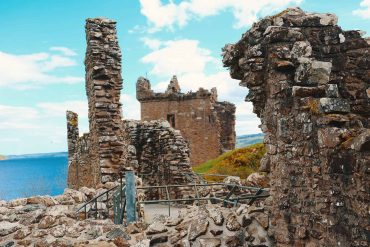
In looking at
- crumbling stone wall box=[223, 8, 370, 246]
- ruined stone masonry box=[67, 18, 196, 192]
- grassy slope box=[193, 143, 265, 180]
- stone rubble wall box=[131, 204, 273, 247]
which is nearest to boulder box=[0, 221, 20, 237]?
stone rubble wall box=[131, 204, 273, 247]

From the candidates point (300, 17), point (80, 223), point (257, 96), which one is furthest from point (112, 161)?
point (300, 17)

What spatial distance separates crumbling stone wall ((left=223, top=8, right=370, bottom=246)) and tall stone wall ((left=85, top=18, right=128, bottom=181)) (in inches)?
304

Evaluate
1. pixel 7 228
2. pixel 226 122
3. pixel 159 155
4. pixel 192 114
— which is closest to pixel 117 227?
pixel 7 228

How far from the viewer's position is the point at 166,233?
290 inches

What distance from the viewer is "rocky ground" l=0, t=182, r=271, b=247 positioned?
22.9 ft

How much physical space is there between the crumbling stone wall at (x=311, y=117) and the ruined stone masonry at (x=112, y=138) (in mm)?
7764

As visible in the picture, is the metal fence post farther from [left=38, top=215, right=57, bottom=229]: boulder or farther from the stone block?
the stone block

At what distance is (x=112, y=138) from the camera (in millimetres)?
14016

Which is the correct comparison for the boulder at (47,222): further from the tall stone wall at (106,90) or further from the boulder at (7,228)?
the tall stone wall at (106,90)

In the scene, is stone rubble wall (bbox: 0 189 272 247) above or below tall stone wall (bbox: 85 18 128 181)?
below

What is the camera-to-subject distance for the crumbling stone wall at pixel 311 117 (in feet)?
17.2

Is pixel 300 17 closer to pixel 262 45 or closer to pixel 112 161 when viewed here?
pixel 262 45

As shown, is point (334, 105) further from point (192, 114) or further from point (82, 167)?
point (192, 114)

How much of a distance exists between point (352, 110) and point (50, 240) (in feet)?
19.0
